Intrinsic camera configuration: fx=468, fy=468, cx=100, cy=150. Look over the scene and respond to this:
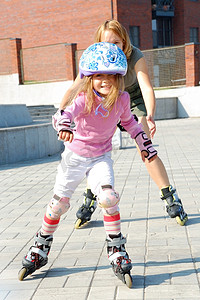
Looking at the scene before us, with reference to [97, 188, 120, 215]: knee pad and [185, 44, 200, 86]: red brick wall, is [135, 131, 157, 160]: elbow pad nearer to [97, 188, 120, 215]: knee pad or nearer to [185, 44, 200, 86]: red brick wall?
[97, 188, 120, 215]: knee pad

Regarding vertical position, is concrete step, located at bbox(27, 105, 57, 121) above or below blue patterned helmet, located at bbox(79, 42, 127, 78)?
below

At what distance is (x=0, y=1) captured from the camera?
34250 millimetres

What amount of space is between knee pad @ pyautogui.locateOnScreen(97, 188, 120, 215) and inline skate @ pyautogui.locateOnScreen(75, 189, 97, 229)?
1.48 metres

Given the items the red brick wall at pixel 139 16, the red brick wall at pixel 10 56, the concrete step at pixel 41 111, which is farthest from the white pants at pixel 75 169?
the red brick wall at pixel 139 16

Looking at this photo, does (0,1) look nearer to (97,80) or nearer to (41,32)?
(41,32)

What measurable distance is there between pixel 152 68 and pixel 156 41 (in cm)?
997

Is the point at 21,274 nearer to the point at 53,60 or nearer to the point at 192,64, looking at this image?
the point at 192,64

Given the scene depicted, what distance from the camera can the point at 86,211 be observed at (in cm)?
462

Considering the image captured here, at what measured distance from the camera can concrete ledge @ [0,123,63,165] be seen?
941cm

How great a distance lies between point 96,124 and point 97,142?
0.15 meters

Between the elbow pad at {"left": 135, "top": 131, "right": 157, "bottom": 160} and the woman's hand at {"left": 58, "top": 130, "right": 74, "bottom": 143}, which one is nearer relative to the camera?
the woman's hand at {"left": 58, "top": 130, "right": 74, "bottom": 143}

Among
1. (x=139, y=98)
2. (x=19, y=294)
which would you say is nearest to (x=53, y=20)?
(x=139, y=98)

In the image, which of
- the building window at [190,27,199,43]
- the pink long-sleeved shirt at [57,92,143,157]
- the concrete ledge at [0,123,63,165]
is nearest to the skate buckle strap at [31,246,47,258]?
the pink long-sleeved shirt at [57,92,143,157]

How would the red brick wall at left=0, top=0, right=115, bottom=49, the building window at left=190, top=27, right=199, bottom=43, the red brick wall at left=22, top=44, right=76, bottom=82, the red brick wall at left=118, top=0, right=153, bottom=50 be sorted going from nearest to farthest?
the red brick wall at left=22, top=44, right=76, bottom=82 < the red brick wall at left=118, top=0, right=153, bottom=50 < the red brick wall at left=0, top=0, right=115, bottom=49 < the building window at left=190, top=27, right=199, bottom=43
